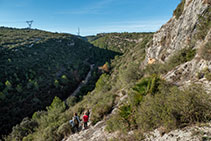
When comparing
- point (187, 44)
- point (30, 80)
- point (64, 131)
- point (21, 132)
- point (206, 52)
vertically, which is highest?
point (187, 44)

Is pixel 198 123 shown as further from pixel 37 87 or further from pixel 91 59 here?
pixel 91 59

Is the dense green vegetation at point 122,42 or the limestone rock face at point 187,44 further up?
the dense green vegetation at point 122,42

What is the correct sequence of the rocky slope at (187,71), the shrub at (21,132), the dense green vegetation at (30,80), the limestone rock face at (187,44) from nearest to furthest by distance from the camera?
the rocky slope at (187,71), the limestone rock face at (187,44), the shrub at (21,132), the dense green vegetation at (30,80)

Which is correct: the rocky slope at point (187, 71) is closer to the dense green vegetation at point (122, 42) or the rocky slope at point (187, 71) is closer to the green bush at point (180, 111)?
the green bush at point (180, 111)

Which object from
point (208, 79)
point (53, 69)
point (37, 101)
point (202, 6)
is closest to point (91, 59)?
point (53, 69)

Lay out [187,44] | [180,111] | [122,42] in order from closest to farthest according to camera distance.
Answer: [180,111], [187,44], [122,42]

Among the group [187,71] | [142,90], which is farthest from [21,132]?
[187,71]

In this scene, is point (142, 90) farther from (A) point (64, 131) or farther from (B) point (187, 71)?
(A) point (64, 131)

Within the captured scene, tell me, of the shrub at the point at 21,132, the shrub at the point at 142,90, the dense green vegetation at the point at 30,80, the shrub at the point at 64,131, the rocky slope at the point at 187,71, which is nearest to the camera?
the rocky slope at the point at 187,71

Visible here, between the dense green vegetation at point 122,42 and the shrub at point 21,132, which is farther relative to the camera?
the dense green vegetation at point 122,42

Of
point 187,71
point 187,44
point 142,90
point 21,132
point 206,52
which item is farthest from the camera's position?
point 21,132

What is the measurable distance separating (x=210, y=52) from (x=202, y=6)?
658 cm

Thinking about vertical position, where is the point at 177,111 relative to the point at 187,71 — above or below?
Answer: below

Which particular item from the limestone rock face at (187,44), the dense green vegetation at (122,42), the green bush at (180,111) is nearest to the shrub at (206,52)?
the limestone rock face at (187,44)
